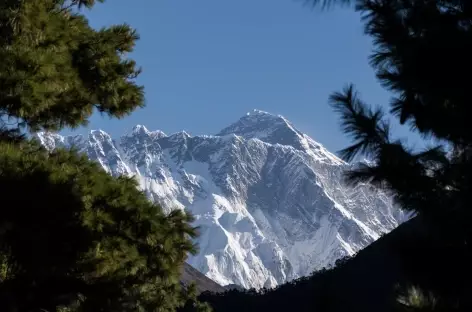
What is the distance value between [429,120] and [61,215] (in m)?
4.22

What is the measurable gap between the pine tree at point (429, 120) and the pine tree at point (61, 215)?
2894mm

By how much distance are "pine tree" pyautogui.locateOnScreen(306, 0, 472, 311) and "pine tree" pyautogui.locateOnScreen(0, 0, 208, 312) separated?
2894 mm

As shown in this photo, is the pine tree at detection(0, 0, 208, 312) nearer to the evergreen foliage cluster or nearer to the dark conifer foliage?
the dark conifer foliage

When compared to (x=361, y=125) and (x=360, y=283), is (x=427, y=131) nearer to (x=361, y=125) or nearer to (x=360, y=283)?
(x=361, y=125)

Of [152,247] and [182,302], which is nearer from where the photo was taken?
[152,247]

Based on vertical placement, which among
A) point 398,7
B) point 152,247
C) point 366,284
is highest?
point 366,284

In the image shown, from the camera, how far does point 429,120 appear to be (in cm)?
587

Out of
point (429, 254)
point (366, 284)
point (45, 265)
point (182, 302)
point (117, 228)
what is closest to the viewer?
point (429, 254)

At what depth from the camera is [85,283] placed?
7270 mm

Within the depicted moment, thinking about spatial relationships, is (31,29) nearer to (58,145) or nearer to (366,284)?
(58,145)

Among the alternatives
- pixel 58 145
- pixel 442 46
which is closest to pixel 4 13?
pixel 58 145

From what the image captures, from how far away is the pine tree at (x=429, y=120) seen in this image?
5.37 m

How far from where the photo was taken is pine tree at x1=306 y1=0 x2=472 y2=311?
5.37 metres

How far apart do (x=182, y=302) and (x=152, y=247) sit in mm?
1628
